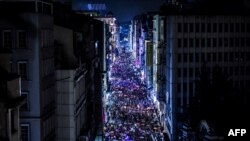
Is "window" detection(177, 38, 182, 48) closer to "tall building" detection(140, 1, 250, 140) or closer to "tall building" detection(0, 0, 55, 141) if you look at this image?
"tall building" detection(140, 1, 250, 140)

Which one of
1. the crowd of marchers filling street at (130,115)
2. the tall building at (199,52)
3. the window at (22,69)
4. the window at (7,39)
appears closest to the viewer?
the window at (7,39)

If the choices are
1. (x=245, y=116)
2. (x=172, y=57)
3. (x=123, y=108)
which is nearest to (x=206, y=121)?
(x=245, y=116)

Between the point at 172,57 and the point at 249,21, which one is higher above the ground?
the point at 249,21

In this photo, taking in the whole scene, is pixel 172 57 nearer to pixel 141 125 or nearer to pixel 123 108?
pixel 141 125

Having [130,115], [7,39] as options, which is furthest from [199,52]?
[7,39]

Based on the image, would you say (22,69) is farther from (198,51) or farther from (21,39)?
(198,51)

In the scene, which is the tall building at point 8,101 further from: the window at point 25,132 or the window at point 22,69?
the window at point 22,69

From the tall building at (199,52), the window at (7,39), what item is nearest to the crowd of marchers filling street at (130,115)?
the tall building at (199,52)

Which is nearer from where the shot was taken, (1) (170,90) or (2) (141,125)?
(1) (170,90)
